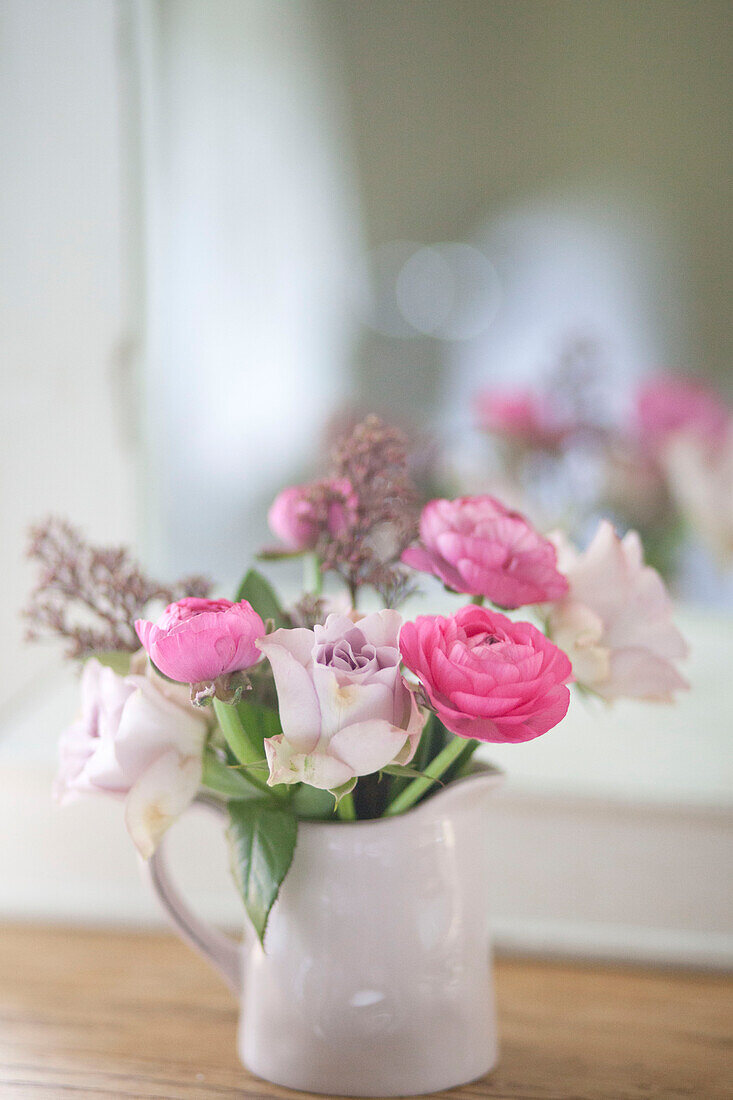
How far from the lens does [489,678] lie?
391 millimetres

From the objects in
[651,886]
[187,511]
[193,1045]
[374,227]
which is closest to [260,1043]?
[193,1045]

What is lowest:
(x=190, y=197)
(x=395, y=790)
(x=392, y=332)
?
(x=395, y=790)

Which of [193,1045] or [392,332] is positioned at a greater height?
[392,332]

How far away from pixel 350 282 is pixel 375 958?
1.79 feet

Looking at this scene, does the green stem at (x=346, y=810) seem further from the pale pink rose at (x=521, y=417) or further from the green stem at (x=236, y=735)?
the pale pink rose at (x=521, y=417)

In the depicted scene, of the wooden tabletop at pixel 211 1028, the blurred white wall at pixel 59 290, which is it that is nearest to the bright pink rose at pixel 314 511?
the wooden tabletop at pixel 211 1028

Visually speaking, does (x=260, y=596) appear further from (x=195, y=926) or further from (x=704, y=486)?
(x=704, y=486)

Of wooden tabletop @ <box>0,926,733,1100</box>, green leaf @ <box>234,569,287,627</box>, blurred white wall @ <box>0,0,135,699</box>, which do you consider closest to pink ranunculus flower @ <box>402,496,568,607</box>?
green leaf @ <box>234,569,287,627</box>

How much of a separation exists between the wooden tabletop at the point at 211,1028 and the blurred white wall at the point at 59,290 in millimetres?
280

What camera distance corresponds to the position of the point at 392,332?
2.71 feet

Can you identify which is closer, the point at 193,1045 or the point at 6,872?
the point at 193,1045

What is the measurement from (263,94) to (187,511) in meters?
0.37

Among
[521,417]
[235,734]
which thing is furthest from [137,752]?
[521,417]

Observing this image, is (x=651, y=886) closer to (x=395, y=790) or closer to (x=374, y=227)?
(x=395, y=790)
